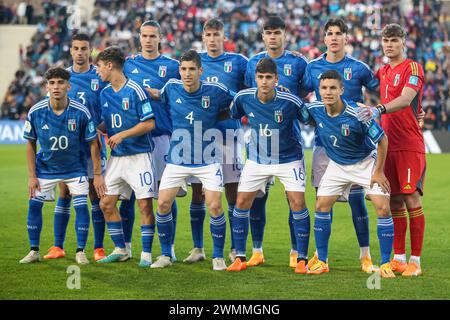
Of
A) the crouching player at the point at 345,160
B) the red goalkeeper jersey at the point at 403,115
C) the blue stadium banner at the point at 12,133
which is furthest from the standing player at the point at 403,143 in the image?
the blue stadium banner at the point at 12,133

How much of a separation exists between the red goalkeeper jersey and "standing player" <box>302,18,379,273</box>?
22 cm

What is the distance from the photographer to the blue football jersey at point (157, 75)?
8711mm

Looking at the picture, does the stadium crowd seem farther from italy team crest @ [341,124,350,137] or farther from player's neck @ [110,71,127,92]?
italy team crest @ [341,124,350,137]

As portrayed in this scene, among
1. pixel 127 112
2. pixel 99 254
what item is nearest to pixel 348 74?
pixel 127 112

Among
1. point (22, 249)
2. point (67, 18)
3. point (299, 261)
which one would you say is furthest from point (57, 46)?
point (299, 261)

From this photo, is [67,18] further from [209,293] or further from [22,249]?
[209,293]

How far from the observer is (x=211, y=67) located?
28.3 ft

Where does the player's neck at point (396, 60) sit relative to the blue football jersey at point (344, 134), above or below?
above

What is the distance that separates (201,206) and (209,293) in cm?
209

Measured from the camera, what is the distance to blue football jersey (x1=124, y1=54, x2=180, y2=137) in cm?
871

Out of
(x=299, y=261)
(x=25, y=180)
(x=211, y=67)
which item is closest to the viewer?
(x=299, y=261)

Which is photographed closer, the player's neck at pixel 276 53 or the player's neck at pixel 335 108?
the player's neck at pixel 335 108

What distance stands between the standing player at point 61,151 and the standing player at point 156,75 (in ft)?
2.31

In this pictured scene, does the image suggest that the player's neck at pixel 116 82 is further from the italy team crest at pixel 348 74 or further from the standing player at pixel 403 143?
the standing player at pixel 403 143
